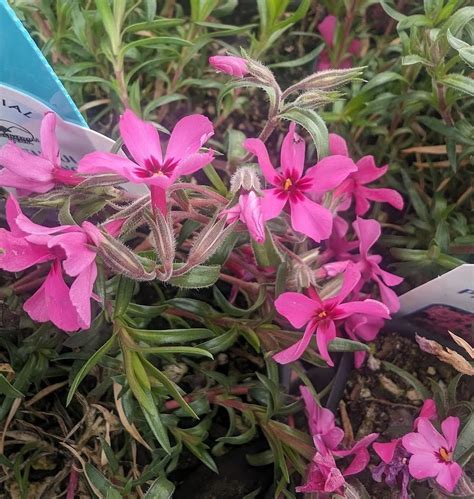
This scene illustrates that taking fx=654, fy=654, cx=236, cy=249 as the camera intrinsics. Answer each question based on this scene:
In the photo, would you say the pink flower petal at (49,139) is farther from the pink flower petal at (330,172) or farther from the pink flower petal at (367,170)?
the pink flower petal at (367,170)

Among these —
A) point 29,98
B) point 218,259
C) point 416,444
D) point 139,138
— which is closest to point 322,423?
point 416,444

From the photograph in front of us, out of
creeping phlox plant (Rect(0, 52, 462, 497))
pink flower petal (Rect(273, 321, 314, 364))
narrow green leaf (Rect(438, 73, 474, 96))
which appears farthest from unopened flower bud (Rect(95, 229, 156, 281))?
narrow green leaf (Rect(438, 73, 474, 96))

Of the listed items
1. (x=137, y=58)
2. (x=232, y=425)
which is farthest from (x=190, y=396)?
(x=137, y=58)

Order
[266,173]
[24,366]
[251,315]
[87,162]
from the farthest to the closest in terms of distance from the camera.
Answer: [251,315]
[24,366]
[266,173]
[87,162]

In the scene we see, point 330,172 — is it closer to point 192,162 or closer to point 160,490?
point 192,162

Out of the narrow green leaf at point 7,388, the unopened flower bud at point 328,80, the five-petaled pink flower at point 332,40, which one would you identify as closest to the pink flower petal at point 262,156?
the unopened flower bud at point 328,80

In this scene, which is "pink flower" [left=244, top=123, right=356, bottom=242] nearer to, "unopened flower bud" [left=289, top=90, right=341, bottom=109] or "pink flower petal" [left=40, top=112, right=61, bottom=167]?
"unopened flower bud" [left=289, top=90, right=341, bottom=109]

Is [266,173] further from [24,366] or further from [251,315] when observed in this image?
[24,366]
